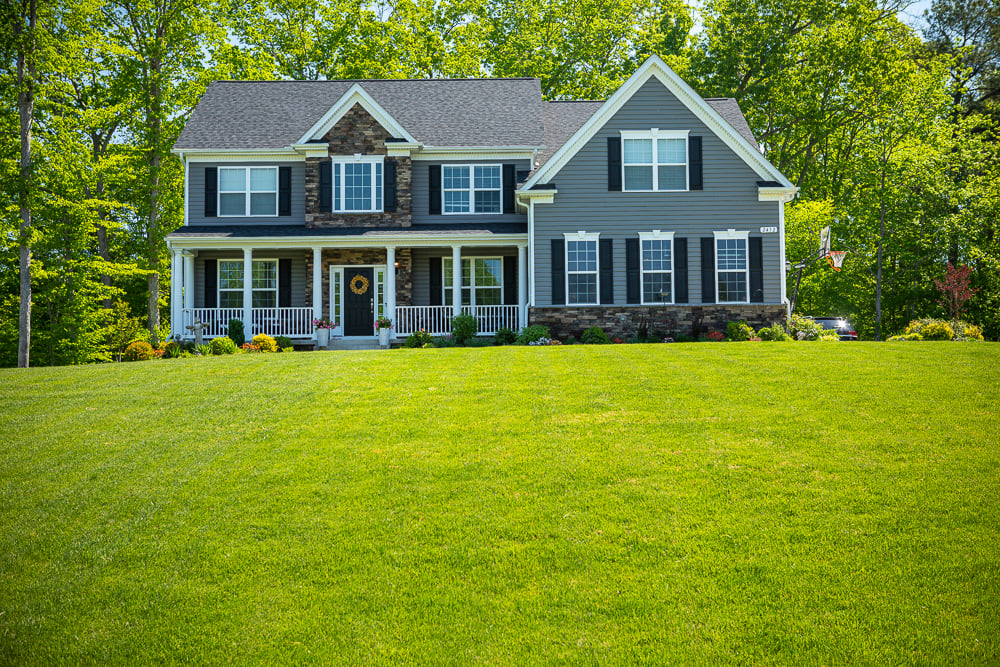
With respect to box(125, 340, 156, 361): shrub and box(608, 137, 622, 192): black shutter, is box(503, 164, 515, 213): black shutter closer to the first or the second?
box(608, 137, 622, 192): black shutter

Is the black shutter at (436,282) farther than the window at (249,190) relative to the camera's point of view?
No

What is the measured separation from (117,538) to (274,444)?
92.3 inches

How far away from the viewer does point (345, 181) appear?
23062mm

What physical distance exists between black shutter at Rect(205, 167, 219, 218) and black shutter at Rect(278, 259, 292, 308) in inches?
105

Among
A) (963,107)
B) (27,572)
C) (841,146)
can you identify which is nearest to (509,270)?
(27,572)

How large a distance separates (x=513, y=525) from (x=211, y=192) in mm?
20209

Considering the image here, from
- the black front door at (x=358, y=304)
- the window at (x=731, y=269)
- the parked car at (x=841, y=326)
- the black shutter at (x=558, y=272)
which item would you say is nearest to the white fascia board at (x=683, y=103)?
the black shutter at (x=558, y=272)

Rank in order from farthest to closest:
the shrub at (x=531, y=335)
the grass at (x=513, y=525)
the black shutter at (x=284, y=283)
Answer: the black shutter at (x=284, y=283) → the shrub at (x=531, y=335) → the grass at (x=513, y=525)

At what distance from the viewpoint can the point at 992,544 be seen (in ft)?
20.6

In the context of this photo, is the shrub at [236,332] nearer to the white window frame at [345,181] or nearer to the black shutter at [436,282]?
the white window frame at [345,181]

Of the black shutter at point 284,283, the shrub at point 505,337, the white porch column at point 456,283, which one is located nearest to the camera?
the shrub at point 505,337

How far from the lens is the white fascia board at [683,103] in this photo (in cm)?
2073

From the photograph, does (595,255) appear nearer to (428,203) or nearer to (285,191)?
(428,203)

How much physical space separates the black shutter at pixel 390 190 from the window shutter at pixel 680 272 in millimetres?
8853
